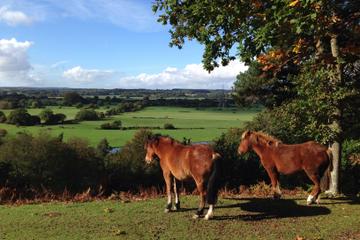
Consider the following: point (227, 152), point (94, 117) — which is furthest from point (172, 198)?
point (94, 117)

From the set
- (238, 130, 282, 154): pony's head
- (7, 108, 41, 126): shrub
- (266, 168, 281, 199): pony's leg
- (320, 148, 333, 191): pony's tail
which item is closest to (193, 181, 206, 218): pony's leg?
(266, 168, 281, 199): pony's leg

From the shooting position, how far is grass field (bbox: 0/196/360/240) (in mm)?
8922

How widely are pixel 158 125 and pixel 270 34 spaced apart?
331 ft

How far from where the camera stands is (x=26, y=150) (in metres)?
56.1

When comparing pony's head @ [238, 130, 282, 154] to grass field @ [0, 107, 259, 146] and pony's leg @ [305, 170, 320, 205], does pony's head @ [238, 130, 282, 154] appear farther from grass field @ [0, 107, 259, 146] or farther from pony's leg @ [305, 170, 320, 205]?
grass field @ [0, 107, 259, 146]

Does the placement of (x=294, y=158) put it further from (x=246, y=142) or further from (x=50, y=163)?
(x=50, y=163)

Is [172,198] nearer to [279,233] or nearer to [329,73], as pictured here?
[279,233]

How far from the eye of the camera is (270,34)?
934 cm

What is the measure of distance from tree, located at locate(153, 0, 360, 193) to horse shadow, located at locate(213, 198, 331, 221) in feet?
8.22

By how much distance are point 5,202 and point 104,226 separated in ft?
12.4

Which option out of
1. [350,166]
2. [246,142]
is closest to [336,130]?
[246,142]

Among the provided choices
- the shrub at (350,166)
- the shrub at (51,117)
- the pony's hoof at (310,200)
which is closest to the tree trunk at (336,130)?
the pony's hoof at (310,200)

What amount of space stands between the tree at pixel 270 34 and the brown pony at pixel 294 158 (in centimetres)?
136

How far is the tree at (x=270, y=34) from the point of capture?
405 inches
